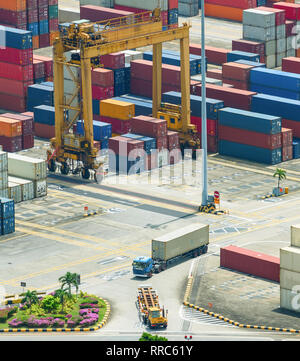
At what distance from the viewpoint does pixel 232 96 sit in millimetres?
187250

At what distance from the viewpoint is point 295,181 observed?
553 ft

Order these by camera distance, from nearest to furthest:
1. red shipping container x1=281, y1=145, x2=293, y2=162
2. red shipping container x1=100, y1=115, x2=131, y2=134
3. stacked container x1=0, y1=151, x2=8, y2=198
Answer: stacked container x1=0, y1=151, x2=8, y2=198 → red shipping container x1=281, y1=145, x2=293, y2=162 → red shipping container x1=100, y1=115, x2=131, y2=134

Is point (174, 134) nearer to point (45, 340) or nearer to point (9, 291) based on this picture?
point (9, 291)

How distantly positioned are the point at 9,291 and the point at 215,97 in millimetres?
67696

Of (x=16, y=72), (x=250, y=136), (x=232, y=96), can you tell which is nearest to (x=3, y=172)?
(x=250, y=136)

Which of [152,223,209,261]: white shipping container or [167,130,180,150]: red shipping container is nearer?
[152,223,209,261]: white shipping container

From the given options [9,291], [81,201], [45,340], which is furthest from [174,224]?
[45,340]

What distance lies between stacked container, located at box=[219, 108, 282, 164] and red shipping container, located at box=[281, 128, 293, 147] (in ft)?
1.49

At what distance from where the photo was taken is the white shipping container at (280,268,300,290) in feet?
403

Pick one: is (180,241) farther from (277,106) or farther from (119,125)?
(277,106)

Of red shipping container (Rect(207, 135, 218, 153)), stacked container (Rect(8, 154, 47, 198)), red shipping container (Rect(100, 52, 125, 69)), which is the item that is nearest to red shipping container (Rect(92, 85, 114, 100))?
red shipping container (Rect(100, 52, 125, 69))

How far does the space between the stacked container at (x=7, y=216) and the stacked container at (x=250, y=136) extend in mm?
42169

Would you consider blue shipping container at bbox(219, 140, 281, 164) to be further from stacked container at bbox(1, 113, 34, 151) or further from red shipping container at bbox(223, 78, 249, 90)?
stacked container at bbox(1, 113, 34, 151)

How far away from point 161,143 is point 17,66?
31.9m
